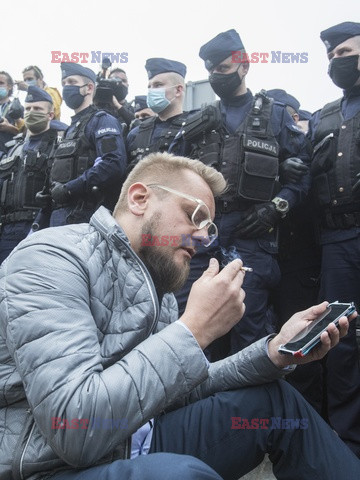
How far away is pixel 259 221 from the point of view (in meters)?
3.23

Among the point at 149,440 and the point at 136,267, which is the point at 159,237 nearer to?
the point at 136,267

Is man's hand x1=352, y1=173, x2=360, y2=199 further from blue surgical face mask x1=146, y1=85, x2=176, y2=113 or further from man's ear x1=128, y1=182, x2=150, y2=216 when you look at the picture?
blue surgical face mask x1=146, y1=85, x2=176, y2=113

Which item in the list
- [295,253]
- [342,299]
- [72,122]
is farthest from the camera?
[72,122]

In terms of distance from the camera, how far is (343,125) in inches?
127

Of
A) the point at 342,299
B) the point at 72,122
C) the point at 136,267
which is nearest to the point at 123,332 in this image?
the point at 136,267

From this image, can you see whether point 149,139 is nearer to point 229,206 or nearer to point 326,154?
point 229,206

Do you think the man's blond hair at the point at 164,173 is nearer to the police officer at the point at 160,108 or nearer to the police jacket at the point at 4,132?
the police officer at the point at 160,108

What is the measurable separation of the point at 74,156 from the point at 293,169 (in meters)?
2.23

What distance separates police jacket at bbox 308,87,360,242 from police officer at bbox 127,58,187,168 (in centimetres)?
140

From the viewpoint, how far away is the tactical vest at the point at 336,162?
3072 millimetres

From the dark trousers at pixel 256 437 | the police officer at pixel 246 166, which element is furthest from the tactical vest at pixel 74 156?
the dark trousers at pixel 256 437

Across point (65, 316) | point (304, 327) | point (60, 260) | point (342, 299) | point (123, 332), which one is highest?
point (60, 260)

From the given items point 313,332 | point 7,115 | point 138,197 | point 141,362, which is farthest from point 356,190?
point 7,115

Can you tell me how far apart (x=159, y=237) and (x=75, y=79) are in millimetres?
3876
